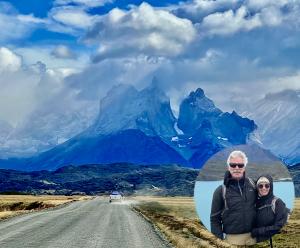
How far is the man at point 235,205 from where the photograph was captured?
8.95 meters

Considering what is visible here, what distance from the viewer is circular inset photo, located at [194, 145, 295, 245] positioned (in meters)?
8.91

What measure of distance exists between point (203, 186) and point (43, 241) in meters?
24.1

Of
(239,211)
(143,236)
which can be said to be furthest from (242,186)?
(143,236)

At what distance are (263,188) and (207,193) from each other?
3.14 feet

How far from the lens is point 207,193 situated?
30.5ft

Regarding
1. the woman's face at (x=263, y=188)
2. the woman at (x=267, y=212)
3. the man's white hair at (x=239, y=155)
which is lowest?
the woman at (x=267, y=212)

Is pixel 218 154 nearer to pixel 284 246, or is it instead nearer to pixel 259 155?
pixel 259 155

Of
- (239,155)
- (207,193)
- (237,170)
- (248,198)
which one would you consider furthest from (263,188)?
(207,193)

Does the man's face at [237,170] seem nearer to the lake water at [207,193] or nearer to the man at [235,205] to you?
the man at [235,205]

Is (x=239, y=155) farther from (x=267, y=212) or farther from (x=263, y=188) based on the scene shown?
(x=267, y=212)

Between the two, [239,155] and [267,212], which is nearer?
[267,212]

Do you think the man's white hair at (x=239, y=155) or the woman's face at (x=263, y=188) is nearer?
the woman's face at (x=263, y=188)

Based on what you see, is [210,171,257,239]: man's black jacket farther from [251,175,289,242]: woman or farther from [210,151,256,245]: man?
[251,175,289,242]: woman

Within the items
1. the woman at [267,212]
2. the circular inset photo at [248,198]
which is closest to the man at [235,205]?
the circular inset photo at [248,198]
